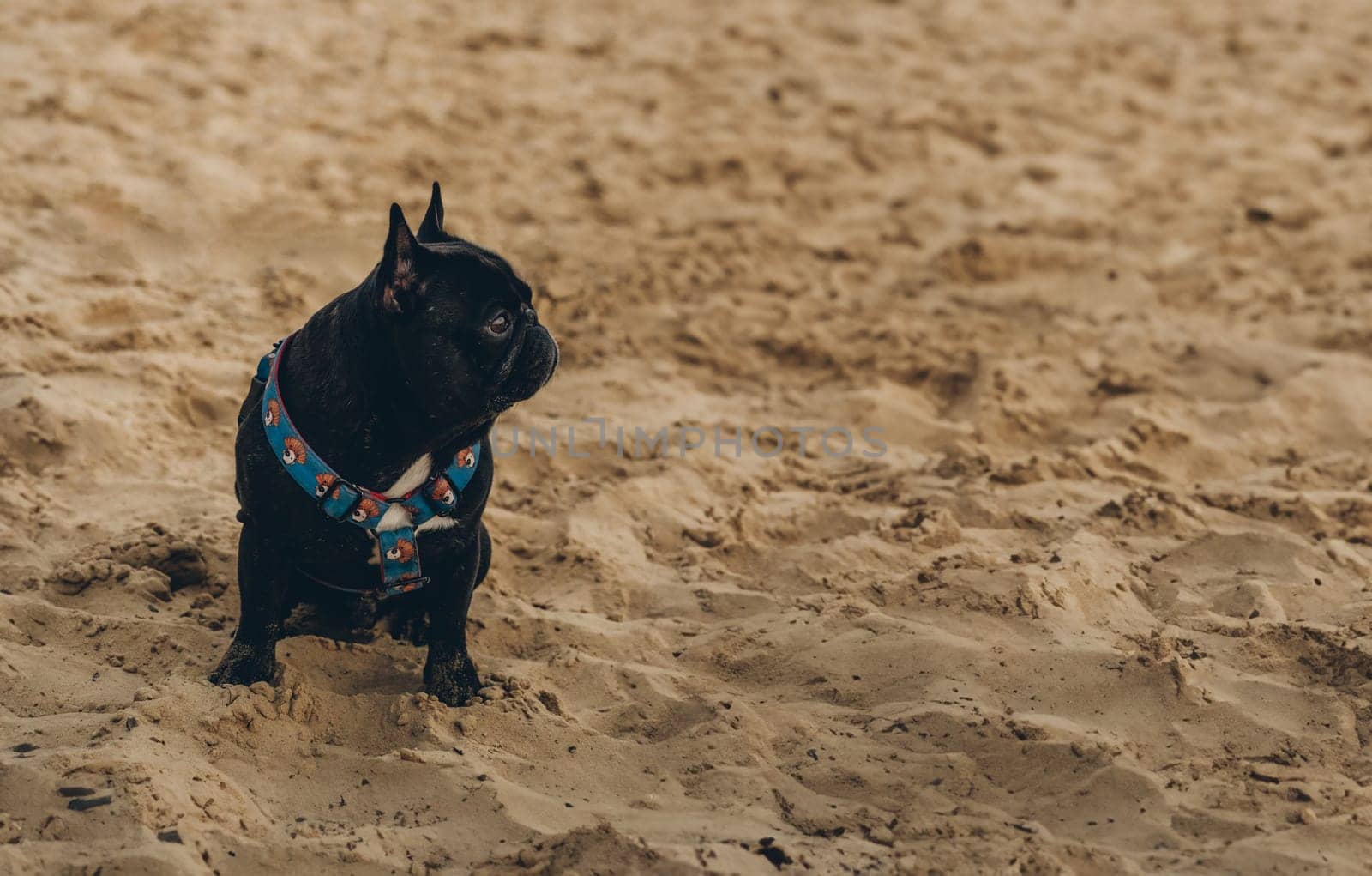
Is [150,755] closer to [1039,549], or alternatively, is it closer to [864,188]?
[1039,549]

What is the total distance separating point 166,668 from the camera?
3.16 m

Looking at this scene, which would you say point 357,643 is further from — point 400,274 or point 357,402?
point 400,274

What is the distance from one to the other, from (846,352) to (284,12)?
14.0 ft

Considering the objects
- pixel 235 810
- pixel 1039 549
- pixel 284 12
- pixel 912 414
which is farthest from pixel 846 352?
pixel 284 12

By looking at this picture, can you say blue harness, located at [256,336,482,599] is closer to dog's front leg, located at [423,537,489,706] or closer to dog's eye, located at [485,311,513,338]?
dog's front leg, located at [423,537,489,706]

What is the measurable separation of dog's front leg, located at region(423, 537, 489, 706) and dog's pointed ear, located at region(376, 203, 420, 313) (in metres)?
0.65

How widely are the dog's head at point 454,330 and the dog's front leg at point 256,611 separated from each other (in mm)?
538

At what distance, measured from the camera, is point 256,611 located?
120 inches

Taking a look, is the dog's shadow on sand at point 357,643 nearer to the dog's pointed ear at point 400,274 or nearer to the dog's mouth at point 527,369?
the dog's mouth at point 527,369

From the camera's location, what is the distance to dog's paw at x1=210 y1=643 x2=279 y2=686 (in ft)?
10.0

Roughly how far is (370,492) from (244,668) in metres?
0.57

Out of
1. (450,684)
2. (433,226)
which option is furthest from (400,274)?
(450,684)

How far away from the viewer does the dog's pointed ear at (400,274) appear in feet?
8.83

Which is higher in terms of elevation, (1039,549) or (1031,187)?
(1031,187)
